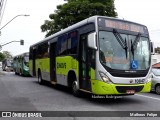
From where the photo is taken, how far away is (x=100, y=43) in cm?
1173

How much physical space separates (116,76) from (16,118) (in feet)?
13.9

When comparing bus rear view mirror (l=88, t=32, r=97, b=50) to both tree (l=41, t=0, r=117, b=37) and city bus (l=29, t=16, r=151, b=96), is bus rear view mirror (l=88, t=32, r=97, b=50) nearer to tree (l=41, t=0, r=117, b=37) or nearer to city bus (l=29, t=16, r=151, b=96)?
city bus (l=29, t=16, r=151, b=96)

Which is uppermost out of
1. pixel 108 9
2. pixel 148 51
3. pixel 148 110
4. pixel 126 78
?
pixel 108 9

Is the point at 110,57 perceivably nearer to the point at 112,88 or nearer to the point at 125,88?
the point at 112,88

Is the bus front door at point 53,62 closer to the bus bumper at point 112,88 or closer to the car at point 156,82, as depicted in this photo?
the car at point 156,82

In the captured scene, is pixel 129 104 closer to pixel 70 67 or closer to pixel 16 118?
pixel 70 67

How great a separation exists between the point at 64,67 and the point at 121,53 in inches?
171

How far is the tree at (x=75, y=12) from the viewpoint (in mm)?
41781

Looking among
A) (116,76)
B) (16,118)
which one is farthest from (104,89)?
(16,118)

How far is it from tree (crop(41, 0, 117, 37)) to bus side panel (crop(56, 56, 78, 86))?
25427 mm

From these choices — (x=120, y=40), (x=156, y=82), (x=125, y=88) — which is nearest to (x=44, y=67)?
(x=156, y=82)

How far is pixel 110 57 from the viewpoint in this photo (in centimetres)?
1168

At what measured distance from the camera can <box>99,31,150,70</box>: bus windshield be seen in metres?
11.7

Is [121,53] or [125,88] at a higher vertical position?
[121,53]
